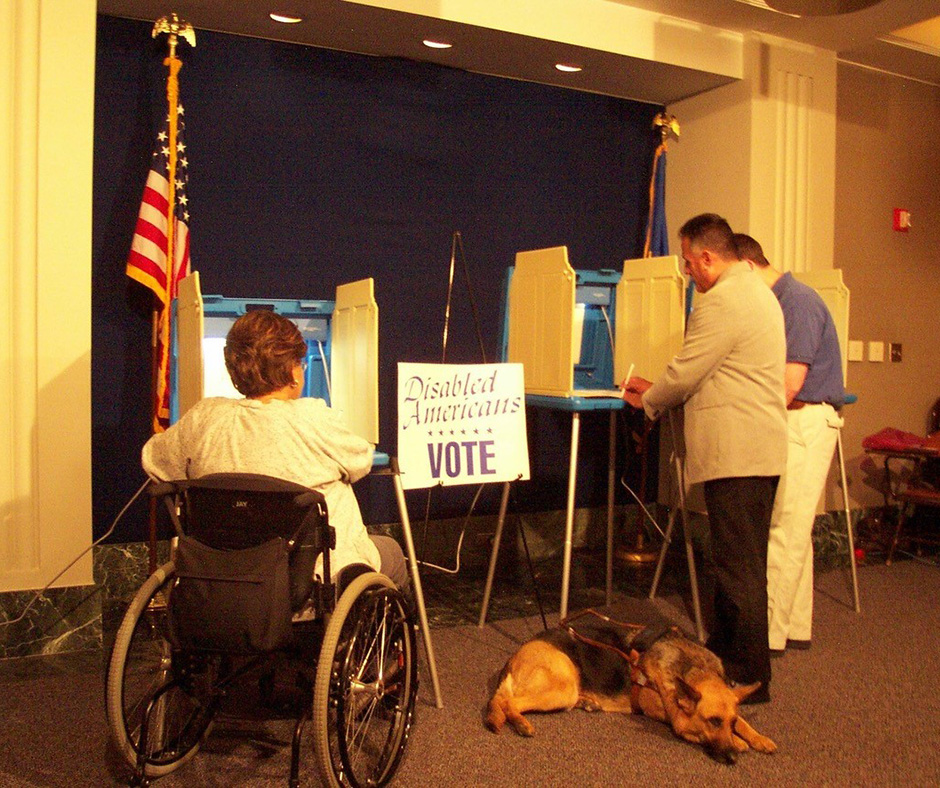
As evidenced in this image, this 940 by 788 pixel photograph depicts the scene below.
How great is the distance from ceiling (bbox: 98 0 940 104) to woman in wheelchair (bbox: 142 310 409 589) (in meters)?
1.86

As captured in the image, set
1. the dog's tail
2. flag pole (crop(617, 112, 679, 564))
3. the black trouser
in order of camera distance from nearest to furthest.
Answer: the dog's tail
the black trouser
flag pole (crop(617, 112, 679, 564))

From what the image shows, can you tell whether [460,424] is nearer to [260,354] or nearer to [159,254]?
[260,354]

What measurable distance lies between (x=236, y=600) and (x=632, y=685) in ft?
3.92

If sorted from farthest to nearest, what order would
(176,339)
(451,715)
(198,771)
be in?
(176,339)
(451,715)
(198,771)

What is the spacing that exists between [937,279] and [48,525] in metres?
4.57

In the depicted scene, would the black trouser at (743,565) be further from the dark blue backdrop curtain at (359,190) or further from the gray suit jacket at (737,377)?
the dark blue backdrop curtain at (359,190)

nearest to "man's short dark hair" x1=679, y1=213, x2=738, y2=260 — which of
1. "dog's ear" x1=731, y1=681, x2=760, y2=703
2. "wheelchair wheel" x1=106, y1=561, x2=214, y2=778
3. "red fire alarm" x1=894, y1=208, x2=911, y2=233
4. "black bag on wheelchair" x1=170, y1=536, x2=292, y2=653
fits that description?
"dog's ear" x1=731, y1=681, x2=760, y2=703

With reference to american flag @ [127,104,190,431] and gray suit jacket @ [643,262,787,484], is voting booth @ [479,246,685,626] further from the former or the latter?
american flag @ [127,104,190,431]

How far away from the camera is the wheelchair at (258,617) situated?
1774 millimetres

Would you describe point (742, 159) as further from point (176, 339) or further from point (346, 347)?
point (176, 339)

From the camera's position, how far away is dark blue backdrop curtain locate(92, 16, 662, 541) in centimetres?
352

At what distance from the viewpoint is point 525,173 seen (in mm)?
4355

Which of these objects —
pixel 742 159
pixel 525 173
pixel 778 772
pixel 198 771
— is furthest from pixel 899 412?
pixel 198 771

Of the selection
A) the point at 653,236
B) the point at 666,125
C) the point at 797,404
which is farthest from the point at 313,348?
the point at 666,125
